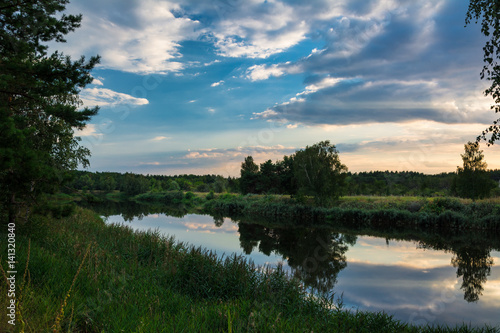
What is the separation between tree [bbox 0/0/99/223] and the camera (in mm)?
6090

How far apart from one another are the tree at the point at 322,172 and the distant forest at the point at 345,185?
1.41 meters

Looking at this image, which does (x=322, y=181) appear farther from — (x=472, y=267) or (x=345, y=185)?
(x=472, y=267)

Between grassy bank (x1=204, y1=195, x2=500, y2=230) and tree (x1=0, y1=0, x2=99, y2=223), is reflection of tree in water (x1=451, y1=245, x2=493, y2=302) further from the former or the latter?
tree (x1=0, y1=0, x2=99, y2=223)

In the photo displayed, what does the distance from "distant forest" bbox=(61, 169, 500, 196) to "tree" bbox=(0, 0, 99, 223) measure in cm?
1966

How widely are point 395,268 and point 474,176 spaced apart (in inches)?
764

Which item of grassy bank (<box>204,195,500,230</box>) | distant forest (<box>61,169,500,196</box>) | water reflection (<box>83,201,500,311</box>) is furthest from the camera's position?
distant forest (<box>61,169,500,196</box>)

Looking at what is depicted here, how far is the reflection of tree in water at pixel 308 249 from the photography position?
11238mm

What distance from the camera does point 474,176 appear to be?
26.4 m

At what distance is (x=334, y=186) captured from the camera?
31.0 m

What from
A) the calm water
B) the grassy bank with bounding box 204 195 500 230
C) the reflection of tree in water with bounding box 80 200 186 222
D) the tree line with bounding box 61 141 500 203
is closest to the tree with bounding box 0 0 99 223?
the tree line with bounding box 61 141 500 203

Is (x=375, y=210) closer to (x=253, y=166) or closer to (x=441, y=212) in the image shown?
(x=441, y=212)

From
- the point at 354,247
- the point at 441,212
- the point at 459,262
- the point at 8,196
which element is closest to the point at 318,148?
the point at 441,212

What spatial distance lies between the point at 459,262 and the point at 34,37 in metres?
20.0

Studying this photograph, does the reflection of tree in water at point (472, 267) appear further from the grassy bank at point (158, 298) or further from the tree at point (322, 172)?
the tree at point (322, 172)
